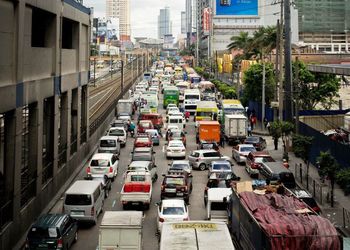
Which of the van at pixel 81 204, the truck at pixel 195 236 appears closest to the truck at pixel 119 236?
the truck at pixel 195 236

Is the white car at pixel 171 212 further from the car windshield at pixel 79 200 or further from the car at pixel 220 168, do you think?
the car at pixel 220 168

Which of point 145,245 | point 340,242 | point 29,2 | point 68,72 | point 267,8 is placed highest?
point 267,8

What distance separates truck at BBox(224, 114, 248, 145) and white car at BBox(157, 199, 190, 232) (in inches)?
945

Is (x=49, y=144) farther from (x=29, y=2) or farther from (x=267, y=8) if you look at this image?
(x=267, y=8)

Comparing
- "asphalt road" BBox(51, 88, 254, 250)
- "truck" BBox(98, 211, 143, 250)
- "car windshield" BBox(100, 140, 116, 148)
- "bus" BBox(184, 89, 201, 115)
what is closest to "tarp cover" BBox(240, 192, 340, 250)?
"truck" BBox(98, 211, 143, 250)

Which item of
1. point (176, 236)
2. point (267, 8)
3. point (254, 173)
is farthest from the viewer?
point (267, 8)

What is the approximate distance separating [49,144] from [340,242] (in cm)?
1830

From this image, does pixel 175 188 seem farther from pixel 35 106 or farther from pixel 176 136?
pixel 176 136

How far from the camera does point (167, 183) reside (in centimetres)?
2611

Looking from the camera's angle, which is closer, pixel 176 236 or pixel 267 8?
pixel 176 236

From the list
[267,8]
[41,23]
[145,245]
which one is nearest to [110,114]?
[41,23]

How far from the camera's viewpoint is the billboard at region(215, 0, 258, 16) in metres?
193

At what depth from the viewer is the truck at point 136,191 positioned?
81.2 ft

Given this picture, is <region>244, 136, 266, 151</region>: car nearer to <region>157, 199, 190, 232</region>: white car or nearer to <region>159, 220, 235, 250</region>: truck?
<region>157, 199, 190, 232</region>: white car
